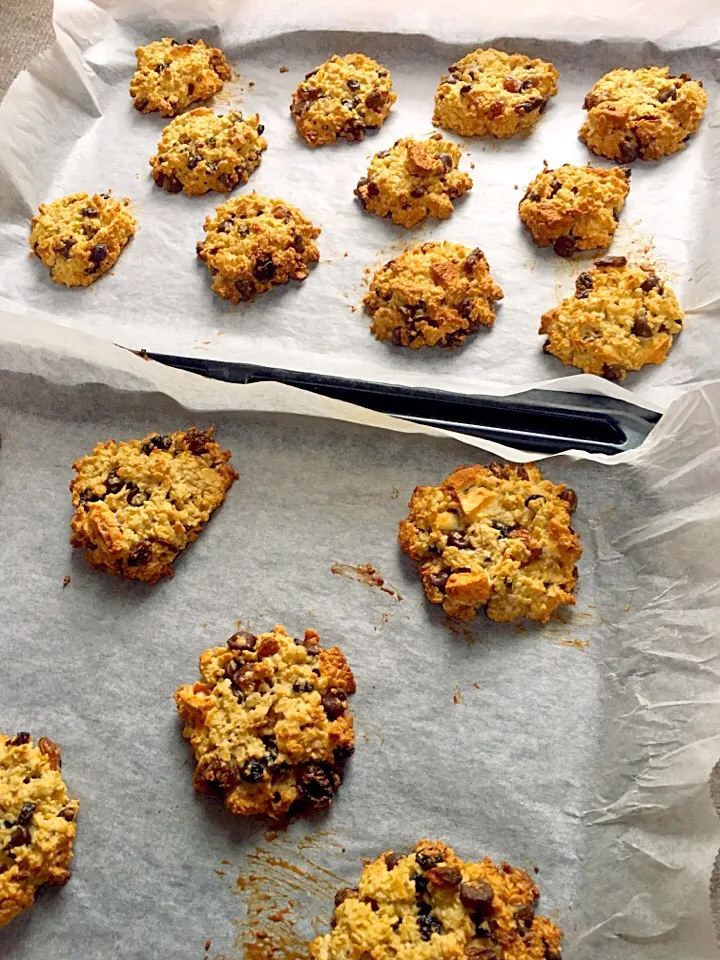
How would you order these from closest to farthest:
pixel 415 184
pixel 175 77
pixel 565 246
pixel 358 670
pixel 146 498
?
pixel 358 670, pixel 146 498, pixel 565 246, pixel 415 184, pixel 175 77

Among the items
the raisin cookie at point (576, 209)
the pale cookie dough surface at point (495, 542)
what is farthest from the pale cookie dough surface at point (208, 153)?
the pale cookie dough surface at point (495, 542)

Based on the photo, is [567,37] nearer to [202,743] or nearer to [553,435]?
[553,435]

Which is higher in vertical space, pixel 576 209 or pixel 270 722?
pixel 576 209

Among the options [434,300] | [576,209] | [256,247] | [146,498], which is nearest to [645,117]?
[576,209]

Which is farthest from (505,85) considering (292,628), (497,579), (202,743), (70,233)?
(202,743)

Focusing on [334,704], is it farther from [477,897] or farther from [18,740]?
[18,740]

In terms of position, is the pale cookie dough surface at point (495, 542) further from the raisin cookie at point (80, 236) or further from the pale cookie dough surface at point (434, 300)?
the raisin cookie at point (80, 236)
